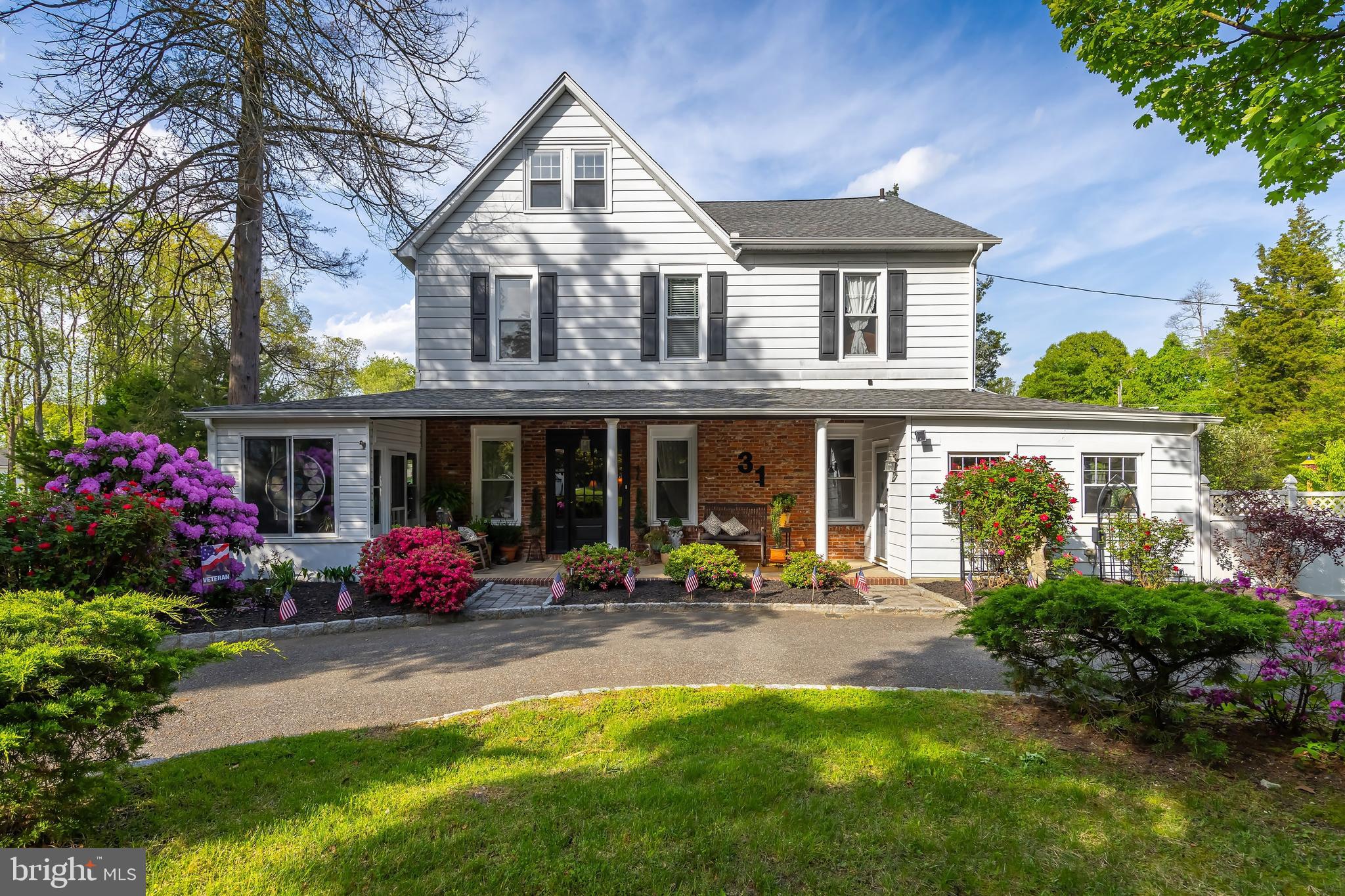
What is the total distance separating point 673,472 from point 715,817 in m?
9.51

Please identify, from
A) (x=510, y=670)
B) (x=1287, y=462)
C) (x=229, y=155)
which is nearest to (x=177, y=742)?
(x=510, y=670)

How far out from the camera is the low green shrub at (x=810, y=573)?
923 centimetres

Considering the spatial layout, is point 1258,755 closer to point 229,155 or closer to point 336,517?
point 336,517

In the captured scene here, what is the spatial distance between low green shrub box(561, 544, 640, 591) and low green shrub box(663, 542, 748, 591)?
31.1 inches

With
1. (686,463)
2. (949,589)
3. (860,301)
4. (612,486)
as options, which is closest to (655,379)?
(686,463)

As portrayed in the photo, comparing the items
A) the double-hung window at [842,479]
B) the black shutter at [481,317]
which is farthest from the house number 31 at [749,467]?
the black shutter at [481,317]

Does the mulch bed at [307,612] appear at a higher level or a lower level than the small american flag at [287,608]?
lower

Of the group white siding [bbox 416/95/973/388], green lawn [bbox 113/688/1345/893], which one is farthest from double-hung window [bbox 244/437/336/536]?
green lawn [bbox 113/688/1345/893]

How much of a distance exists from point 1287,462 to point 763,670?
23.7 metres

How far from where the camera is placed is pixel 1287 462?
18984mm

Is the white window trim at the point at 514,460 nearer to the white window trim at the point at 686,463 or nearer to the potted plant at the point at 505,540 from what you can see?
the potted plant at the point at 505,540

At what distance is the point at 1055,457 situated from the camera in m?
10.2

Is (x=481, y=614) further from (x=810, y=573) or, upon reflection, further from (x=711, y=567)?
(x=810, y=573)

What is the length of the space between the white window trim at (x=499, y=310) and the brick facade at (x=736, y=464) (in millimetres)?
1352
